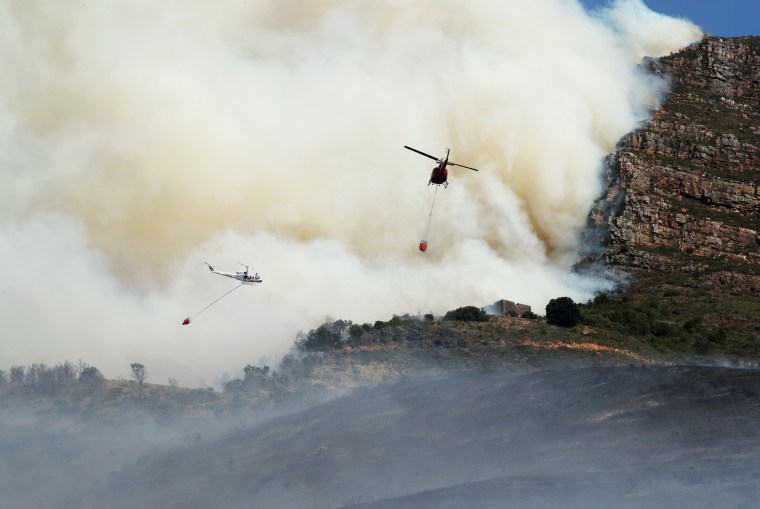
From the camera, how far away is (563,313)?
456ft

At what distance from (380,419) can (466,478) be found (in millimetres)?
22401

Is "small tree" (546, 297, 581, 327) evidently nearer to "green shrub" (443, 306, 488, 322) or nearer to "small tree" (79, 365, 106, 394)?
"green shrub" (443, 306, 488, 322)

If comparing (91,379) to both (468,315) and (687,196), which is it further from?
(687,196)

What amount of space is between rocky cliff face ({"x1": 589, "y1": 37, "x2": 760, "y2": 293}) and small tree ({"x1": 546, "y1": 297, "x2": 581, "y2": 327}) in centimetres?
1882

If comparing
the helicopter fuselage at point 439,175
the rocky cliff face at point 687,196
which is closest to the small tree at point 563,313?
the rocky cliff face at point 687,196

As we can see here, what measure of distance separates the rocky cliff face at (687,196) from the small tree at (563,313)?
18822 mm

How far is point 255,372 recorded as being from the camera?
467ft

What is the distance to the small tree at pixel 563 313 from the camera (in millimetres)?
138625

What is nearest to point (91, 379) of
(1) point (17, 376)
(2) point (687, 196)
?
(1) point (17, 376)

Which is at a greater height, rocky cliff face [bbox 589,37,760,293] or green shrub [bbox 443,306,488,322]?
rocky cliff face [bbox 589,37,760,293]

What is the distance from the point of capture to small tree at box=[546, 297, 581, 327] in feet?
455

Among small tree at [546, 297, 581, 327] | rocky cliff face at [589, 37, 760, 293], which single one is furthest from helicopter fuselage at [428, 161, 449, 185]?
rocky cliff face at [589, 37, 760, 293]

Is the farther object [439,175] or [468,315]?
[468,315]

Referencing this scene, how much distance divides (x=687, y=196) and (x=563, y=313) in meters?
40.0
